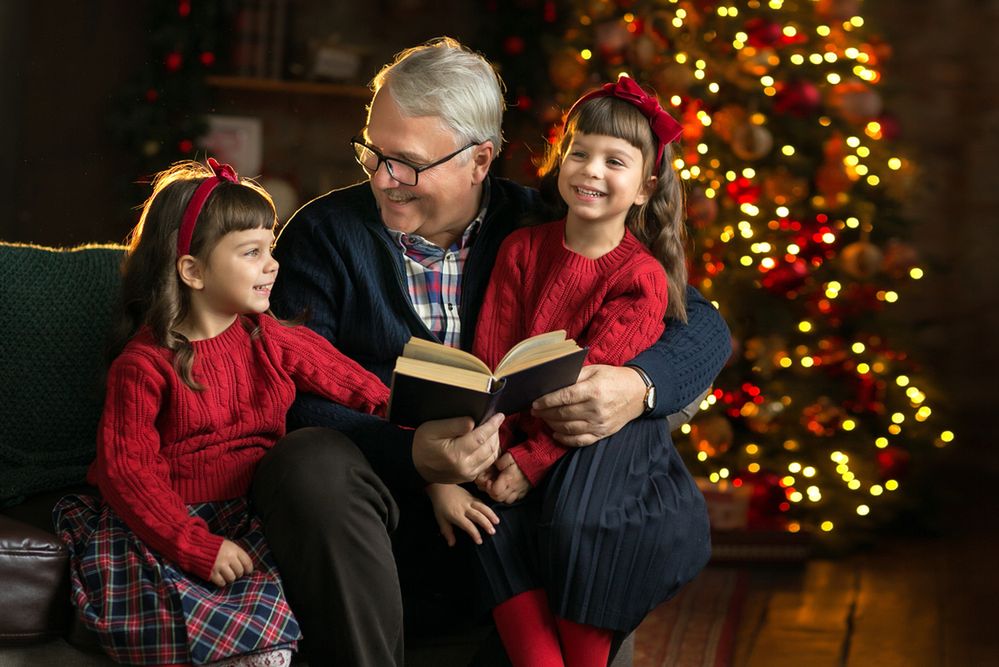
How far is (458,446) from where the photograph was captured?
1778 millimetres

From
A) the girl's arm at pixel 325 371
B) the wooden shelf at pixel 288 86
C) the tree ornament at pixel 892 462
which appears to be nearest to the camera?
the girl's arm at pixel 325 371

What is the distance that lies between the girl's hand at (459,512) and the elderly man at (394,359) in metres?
0.04

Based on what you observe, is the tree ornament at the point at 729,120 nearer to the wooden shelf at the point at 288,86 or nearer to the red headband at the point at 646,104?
the red headband at the point at 646,104

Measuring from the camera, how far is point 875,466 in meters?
3.56

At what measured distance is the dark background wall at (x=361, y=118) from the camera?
4.15 m

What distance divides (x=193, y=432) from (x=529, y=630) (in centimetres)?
60

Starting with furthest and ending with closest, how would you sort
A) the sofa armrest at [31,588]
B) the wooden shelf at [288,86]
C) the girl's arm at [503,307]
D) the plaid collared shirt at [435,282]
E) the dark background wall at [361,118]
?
the wooden shelf at [288,86], the dark background wall at [361,118], the plaid collared shirt at [435,282], the girl's arm at [503,307], the sofa armrest at [31,588]

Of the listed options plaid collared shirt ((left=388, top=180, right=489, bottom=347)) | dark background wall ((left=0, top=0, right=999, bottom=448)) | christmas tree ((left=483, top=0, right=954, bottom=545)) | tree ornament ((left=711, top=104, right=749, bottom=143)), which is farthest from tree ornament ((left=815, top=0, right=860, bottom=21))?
plaid collared shirt ((left=388, top=180, right=489, bottom=347))

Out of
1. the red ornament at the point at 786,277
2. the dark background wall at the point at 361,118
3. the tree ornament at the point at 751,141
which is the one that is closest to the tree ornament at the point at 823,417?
the red ornament at the point at 786,277

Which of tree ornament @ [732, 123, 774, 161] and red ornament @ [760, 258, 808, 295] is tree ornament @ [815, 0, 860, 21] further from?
red ornament @ [760, 258, 808, 295]

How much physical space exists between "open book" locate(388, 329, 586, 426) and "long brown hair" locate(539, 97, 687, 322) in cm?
42

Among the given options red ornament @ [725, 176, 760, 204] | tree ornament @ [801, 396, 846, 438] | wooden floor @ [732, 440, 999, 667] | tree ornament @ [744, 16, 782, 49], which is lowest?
wooden floor @ [732, 440, 999, 667]

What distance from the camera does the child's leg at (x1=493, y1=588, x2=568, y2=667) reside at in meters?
1.79

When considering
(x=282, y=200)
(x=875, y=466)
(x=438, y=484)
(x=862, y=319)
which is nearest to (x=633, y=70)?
(x=862, y=319)
